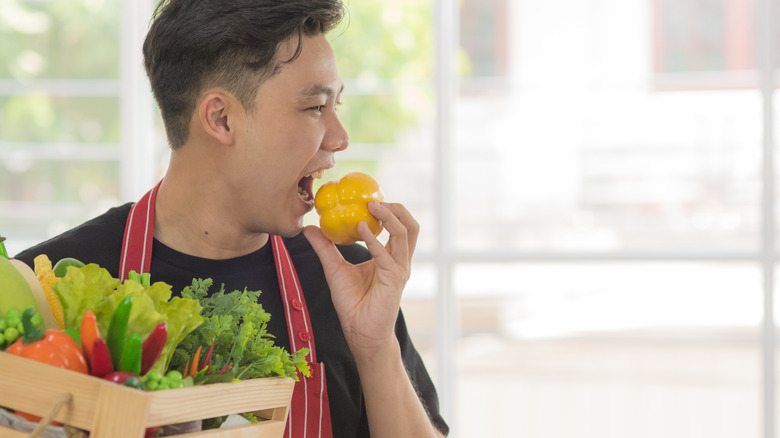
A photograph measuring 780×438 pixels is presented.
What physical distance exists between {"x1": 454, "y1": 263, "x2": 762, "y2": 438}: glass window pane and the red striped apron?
23.5 ft

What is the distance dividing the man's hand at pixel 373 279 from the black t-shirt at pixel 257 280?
7cm

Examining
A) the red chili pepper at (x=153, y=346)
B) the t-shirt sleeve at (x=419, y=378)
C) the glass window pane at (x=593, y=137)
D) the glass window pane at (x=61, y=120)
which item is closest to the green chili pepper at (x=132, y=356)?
the red chili pepper at (x=153, y=346)

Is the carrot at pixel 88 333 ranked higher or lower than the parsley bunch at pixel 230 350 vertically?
higher

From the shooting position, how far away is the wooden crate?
846 millimetres

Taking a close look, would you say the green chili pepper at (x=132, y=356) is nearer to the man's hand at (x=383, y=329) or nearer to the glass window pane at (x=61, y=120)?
the man's hand at (x=383, y=329)

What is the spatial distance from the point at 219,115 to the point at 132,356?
769 millimetres

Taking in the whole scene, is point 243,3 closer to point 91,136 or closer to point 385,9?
point 91,136

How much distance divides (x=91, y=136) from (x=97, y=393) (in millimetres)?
3075

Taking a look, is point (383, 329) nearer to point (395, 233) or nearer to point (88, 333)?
point (395, 233)

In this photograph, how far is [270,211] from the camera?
156 cm

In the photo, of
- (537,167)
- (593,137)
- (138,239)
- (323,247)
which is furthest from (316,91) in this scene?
(593,137)

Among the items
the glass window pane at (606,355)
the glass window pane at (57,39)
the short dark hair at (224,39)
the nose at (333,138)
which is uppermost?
the glass window pane at (57,39)

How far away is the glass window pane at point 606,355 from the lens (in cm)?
945

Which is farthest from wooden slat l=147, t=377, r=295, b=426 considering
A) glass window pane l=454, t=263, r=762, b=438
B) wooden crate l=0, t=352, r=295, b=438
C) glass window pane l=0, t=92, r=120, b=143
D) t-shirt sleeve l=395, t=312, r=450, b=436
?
glass window pane l=454, t=263, r=762, b=438
